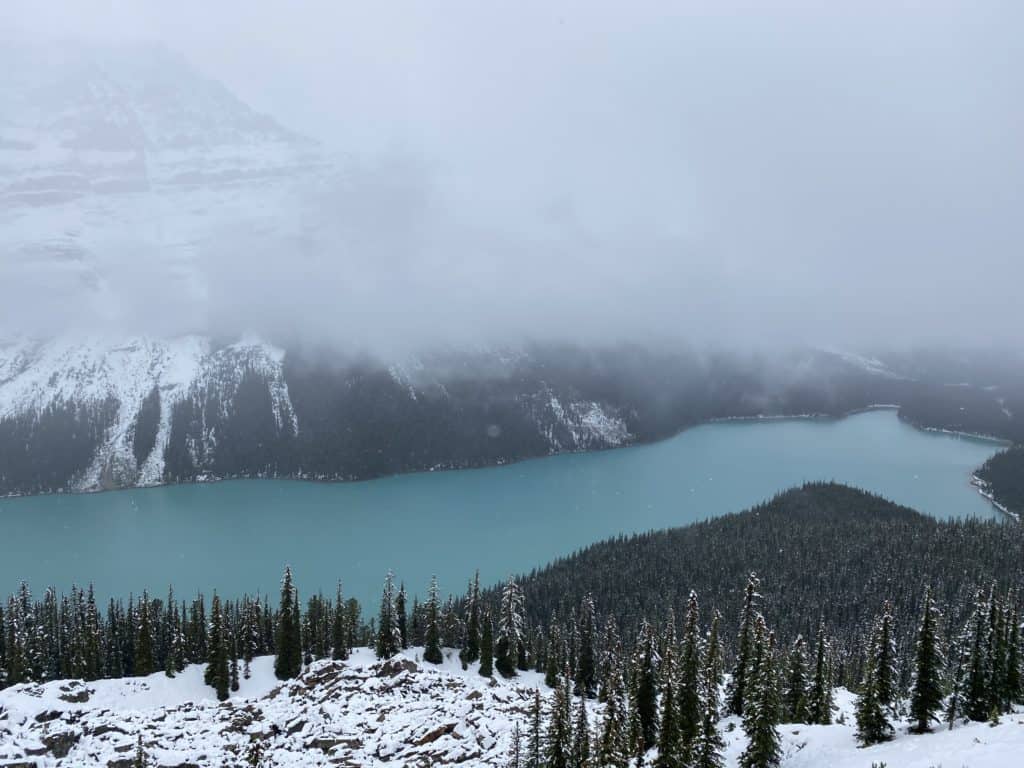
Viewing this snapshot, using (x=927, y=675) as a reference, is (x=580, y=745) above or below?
below

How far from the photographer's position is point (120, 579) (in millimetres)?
152875

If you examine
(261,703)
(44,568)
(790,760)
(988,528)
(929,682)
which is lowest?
(44,568)

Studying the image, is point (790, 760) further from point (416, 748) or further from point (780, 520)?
point (780, 520)

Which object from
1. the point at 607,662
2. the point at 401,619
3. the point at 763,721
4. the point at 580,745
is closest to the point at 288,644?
the point at 401,619

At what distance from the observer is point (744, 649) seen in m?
47.8

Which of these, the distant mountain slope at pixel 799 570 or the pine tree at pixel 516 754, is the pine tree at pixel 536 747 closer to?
the pine tree at pixel 516 754

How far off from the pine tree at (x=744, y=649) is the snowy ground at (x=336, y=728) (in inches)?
80.6

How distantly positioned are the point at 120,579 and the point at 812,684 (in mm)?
149429

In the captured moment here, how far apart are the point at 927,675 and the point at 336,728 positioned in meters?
40.1

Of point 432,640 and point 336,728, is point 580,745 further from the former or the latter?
point 432,640

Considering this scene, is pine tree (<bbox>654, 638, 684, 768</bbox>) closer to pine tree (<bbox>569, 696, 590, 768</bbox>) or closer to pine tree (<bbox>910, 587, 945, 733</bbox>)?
pine tree (<bbox>569, 696, 590, 768</bbox>)

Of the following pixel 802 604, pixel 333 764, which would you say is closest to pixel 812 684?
pixel 333 764

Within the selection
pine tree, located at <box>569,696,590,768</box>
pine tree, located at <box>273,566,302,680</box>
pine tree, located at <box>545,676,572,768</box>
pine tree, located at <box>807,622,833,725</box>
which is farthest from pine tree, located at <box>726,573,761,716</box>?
pine tree, located at <box>273,566,302,680</box>

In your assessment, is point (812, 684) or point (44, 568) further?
point (44, 568)
